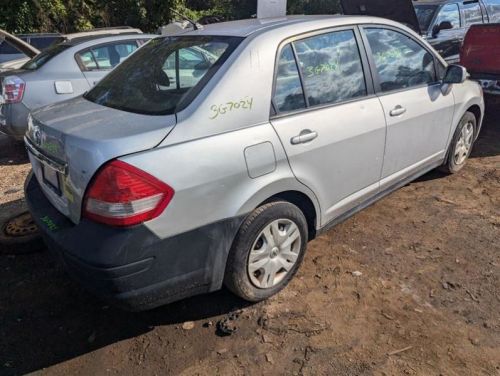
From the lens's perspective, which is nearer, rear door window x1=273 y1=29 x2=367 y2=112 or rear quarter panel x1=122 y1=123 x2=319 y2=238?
rear quarter panel x1=122 y1=123 x2=319 y2=238

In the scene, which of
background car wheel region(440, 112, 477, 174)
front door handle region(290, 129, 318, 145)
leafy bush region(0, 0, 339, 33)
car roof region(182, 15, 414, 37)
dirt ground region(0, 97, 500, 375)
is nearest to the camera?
dirt ground region(0, 97, 500, 375)

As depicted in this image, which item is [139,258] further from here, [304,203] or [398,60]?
[398,60]

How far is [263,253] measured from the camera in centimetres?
272

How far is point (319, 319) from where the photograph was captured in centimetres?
272

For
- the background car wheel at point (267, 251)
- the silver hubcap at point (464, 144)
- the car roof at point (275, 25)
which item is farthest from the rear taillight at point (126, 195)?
the silver hubcap at point (464, 144)

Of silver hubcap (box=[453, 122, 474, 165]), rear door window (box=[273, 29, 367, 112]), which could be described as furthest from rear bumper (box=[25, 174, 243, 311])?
silver hubcap (box=[453, 122, 474, 165])

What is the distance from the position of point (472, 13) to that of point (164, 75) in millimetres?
8144

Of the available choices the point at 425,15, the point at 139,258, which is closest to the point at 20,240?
the point at 139,258

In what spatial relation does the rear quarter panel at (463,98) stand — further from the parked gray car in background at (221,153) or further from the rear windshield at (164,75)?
the rear windshield at (164,75)

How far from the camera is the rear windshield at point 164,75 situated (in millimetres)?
2504

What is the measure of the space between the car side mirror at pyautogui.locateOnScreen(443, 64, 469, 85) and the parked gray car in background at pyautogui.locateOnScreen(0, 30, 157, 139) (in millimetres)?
4026

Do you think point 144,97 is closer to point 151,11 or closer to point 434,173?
point 434,173

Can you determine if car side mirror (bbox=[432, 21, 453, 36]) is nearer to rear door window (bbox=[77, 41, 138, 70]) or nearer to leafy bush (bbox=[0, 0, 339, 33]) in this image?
rear door window (bbox=[77, 41, 138, 70])

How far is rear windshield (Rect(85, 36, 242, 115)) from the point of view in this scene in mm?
2504
